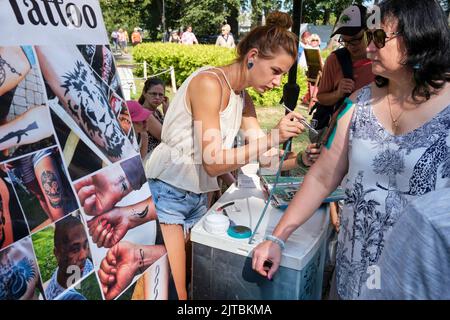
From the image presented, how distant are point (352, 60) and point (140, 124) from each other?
171 cm

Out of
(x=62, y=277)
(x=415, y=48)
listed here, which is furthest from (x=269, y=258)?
(x=415, y=48)

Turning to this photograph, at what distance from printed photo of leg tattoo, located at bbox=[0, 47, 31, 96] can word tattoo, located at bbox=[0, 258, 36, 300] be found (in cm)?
38

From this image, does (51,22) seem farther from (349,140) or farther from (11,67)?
(349,140)

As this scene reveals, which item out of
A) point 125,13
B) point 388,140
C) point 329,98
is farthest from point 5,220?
point 125,13

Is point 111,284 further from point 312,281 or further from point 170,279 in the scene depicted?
point 312,281

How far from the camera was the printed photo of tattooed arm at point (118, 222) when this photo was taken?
1067 millimetres

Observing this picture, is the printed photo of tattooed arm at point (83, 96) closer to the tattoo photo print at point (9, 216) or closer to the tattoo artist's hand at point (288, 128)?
the tattoo photo print at point (9, 216)

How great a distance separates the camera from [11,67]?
864mm

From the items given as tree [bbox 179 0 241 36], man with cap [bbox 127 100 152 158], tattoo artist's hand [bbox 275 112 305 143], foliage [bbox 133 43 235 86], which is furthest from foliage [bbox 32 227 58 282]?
tree [bbox 179 0 241 36]

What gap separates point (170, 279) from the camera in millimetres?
1380

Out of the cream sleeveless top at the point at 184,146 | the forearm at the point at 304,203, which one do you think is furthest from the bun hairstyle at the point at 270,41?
the forearm at the point at 304,203

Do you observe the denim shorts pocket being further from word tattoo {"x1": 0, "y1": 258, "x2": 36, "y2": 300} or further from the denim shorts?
word tattoo {"x1": 0, "y1": 258, "x2": 36, "y2": 300}

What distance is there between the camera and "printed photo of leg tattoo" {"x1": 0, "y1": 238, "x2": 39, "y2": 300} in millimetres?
801

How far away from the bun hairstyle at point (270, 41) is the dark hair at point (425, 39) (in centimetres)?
48
